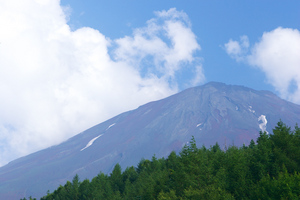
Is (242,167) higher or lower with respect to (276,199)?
higher

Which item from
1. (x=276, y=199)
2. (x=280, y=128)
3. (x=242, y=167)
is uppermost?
(x=280, y=128)

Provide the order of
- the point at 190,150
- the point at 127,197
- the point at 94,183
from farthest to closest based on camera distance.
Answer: the point at 94,183 < the point at 127,197 < the point at 190,150

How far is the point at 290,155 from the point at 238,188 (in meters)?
9.10

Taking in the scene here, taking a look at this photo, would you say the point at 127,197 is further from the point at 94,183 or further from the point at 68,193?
the point at 68,193

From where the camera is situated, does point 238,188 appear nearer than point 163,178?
Yes

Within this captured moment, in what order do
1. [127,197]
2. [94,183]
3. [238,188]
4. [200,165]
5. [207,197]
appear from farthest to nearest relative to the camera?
[94,183] < [127,197] < [200,165] < [238,188] < [207,197]

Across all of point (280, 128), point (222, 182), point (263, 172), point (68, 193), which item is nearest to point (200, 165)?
point (222, 182)

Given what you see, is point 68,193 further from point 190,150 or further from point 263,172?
point 263,172

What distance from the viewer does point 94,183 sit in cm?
8369

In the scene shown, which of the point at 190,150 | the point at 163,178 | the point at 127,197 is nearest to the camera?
the point at 190,150

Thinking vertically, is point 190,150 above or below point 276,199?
above

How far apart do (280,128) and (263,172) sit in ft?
34.7

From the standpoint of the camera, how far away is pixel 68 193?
86.6m

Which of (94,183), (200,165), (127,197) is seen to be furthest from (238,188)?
(94,183)
